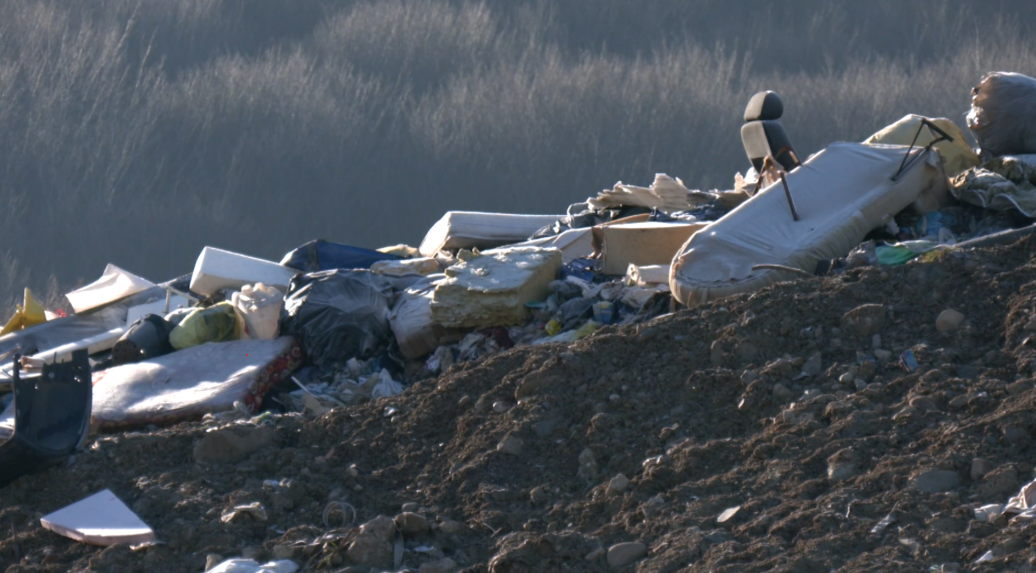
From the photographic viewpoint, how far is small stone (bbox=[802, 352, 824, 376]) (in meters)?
3.43

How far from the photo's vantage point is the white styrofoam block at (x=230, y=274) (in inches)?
250

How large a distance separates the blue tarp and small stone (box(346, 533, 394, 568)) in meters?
3.81

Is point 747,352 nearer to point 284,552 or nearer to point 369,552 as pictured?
point 369,552

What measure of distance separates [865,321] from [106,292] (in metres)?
5.10

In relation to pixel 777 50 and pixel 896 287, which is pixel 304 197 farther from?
pixel 896 287

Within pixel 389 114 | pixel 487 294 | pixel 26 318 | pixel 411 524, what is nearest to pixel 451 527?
pixel 411 524

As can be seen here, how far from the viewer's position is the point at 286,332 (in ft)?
18.1

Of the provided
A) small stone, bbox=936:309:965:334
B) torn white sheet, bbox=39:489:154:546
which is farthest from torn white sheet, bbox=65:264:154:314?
small stone, bbox=936:309:965:334


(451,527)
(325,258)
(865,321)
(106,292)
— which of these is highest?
(865,321)

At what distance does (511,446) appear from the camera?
3.41m

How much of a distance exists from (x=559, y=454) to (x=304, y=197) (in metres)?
10.3

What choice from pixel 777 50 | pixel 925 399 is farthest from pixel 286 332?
pixel 777 50

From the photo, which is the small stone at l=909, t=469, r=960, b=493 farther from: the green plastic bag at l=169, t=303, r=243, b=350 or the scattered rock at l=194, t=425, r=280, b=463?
the green plastic bag at l=169, t=303, r=243, b=350

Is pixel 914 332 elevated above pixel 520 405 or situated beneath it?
elevated above
